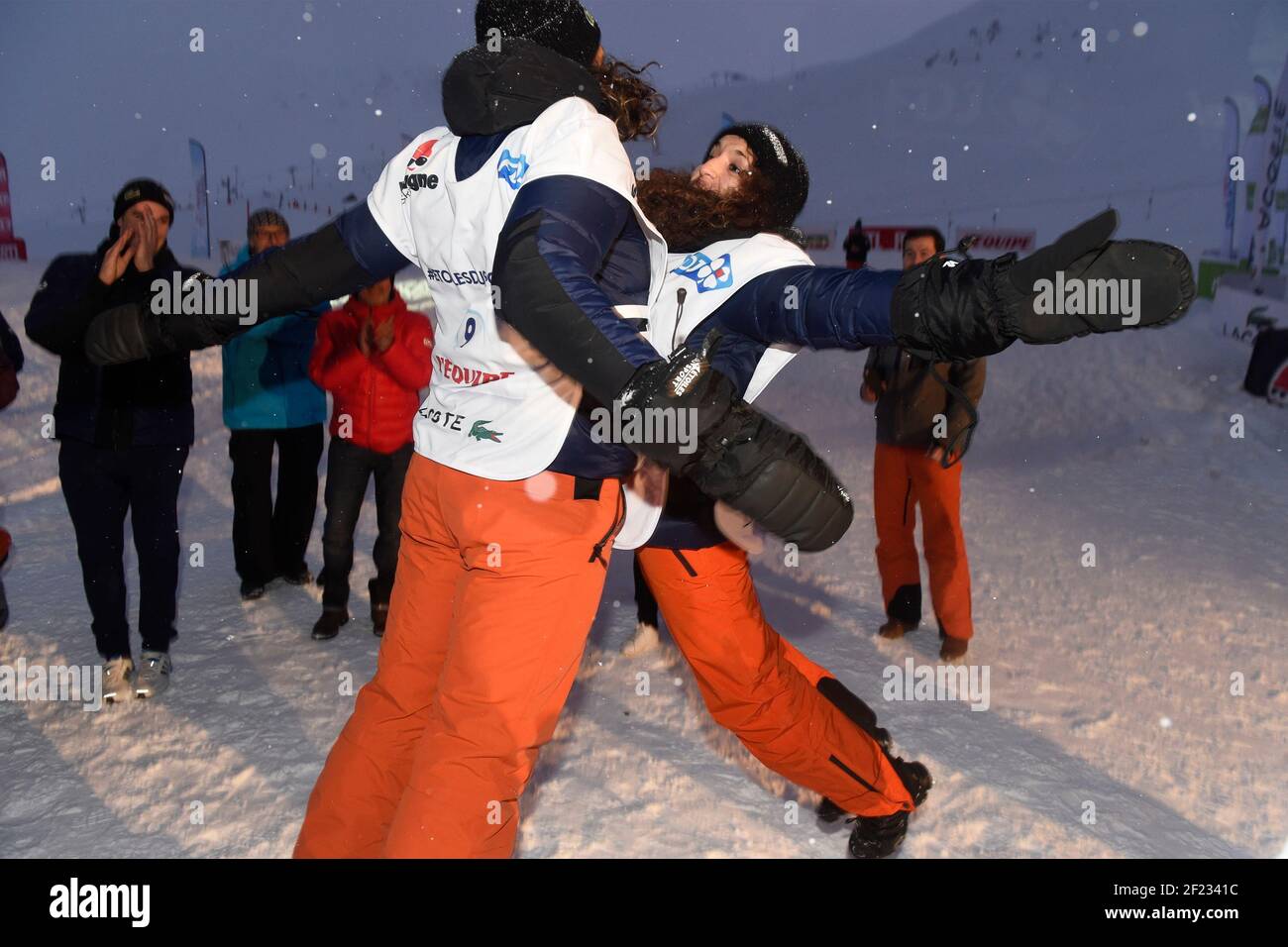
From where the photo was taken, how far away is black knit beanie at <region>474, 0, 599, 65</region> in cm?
183

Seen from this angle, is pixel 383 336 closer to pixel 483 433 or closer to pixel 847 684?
pixel 847 684

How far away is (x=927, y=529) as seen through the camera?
4449 millimetres

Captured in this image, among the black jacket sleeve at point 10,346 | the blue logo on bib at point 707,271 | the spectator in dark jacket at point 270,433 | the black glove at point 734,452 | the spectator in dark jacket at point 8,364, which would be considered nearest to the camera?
the black glove at point 734,452

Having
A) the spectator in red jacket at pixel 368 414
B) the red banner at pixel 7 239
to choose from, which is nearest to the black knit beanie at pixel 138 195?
the spectator in red jacket at pixel 368 414

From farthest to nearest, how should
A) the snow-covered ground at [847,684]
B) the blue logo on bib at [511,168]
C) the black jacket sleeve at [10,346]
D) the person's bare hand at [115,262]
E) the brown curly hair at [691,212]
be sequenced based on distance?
the black jacket sleeve at [10,346] < the snow-covered ground at [847,684] < the person's bare hand at [115,262] < the brown curly hair at [691,212] < the blue logo on bib at [511,168]

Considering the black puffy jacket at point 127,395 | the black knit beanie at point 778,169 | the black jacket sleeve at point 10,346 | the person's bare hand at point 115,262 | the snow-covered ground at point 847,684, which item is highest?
the black knit beanie at point 778,169

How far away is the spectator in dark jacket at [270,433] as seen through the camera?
4820 millimetres

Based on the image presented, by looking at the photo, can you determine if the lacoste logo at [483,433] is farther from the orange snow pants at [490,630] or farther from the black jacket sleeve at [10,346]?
the black jacket sleeve at [10,346]

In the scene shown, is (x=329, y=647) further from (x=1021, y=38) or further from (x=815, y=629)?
(x=1021, y=38)

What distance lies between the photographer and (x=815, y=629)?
4.79 meters

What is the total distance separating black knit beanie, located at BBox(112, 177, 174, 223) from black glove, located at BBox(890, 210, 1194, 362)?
3085mm

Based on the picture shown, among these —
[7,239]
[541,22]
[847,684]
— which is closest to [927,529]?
[847,684]

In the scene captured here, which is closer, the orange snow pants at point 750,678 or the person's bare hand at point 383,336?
the orange snow pants at point 750,678

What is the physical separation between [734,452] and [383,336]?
322 cm
